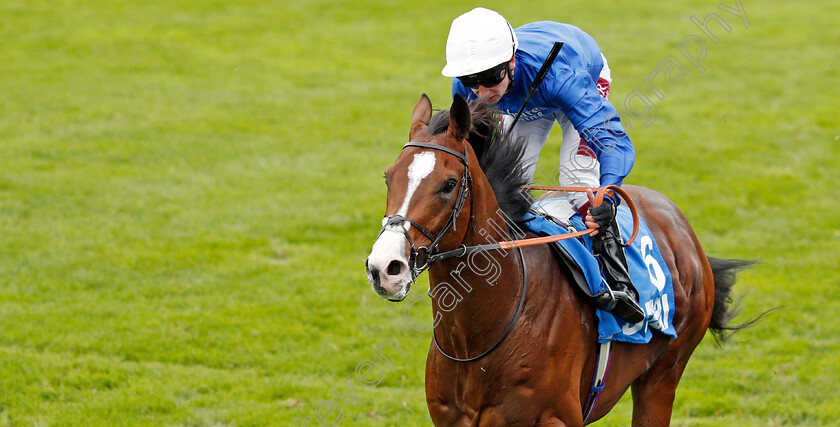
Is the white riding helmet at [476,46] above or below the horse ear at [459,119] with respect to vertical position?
above

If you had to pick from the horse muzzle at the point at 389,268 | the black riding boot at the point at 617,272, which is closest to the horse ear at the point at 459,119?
the horse muzzle at the point at 389,268

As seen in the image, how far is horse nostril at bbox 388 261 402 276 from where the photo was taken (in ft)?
9.58

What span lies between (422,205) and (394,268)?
291 millimetres

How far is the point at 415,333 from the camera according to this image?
734 cm

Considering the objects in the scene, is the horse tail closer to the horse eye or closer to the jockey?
the jockey

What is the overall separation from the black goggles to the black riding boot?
0.87 m

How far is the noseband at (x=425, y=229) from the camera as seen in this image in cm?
303

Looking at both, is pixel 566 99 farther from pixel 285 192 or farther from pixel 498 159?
pixel 285 192

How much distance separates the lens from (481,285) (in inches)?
137

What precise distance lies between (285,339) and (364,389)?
1096 mm

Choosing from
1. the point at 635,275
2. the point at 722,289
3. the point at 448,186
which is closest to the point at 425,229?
the point at 448,186

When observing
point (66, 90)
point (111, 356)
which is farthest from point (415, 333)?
point (66, 90)

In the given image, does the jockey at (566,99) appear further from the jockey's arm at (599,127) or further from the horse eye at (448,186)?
the horse eye at (448,186)

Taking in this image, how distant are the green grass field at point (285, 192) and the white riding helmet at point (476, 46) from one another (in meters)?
2.76
